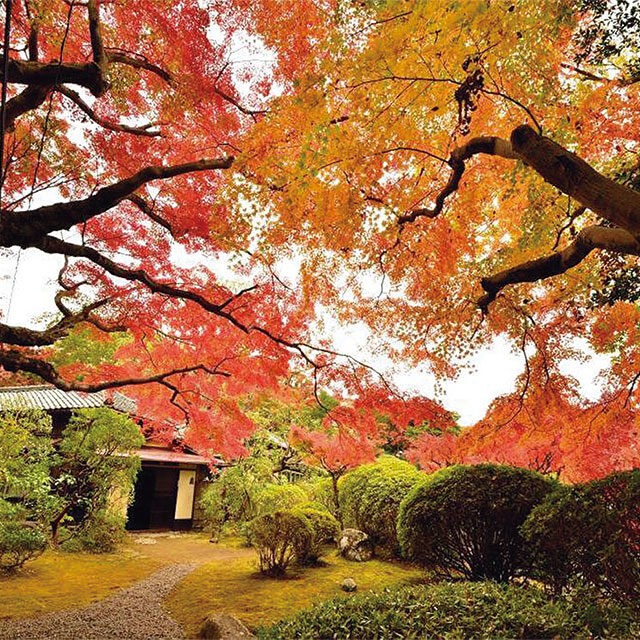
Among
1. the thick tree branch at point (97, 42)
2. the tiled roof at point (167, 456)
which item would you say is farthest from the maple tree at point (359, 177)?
the tiled roof at point (167, 456)

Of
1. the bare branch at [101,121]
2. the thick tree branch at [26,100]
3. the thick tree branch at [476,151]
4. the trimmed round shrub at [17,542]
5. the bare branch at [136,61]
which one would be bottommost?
the trimmed round shrub at [17,542]

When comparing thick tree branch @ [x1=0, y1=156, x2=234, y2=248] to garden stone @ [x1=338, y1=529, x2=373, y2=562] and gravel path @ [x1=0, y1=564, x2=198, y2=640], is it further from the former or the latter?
garden stone @ [x1=338, y1=529, x2=373, y2=562]

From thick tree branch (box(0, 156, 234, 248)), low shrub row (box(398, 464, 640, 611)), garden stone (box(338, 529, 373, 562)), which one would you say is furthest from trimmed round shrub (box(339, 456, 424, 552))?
thick tree branch (box(0, 156, 234, 248))

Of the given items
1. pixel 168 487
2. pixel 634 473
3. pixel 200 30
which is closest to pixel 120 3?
pixel 200 30

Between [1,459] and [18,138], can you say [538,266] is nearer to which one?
[18,138]

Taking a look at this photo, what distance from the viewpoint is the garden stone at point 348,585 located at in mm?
6961

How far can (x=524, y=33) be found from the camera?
3.65 metres

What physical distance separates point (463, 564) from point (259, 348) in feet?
14.9

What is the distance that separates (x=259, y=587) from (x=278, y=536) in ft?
2.73

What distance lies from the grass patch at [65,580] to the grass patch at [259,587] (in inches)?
46.5

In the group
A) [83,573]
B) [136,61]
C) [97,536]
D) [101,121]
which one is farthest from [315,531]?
[136,61]

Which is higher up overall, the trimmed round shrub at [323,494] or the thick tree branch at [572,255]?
the thick tree branch at [572,255]

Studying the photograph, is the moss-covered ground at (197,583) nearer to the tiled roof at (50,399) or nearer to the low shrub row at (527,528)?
the low shrub row at (527,528)

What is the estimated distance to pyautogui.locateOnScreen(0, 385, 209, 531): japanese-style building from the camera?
531 inches
